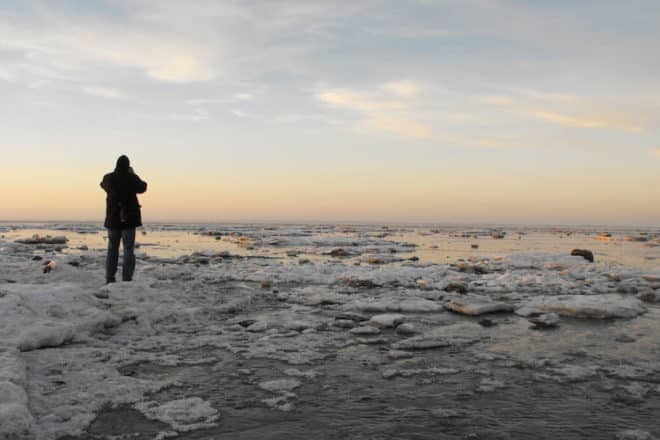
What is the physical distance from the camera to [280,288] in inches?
457

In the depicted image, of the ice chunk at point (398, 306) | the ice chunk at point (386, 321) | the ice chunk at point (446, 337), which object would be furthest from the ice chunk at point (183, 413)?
the ice chunk at point (398, 306)

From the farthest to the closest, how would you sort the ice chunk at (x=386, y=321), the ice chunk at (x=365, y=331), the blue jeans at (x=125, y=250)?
the blue jeans at (x=125, y=250) → the ice chunk at (x=386, y=321) → the ice chunk at (x=365, y=331)

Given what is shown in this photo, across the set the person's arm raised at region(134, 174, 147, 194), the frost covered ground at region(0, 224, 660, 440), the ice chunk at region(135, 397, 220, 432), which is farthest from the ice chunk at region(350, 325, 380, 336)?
the person's arm raised at region(134, 174, 147, 194)

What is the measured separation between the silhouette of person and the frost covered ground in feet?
2.35

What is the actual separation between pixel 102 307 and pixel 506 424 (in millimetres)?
5992

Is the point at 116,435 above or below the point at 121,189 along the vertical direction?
below

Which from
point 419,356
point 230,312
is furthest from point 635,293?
point 230,312

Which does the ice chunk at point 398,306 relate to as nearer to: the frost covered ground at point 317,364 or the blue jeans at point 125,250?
the frost covered ground at point 317,364

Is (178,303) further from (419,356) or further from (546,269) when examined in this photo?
(546,269)

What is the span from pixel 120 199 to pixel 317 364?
5.82m

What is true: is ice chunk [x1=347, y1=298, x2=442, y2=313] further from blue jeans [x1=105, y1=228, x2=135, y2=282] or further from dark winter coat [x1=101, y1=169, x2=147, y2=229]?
dark winter coat [x1=101, y1=169, x2=147, y2=229]

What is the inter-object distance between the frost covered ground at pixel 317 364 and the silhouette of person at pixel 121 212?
0.72 metres

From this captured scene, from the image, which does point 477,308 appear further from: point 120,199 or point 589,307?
point 120,199

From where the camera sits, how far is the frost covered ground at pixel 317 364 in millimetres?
3787
